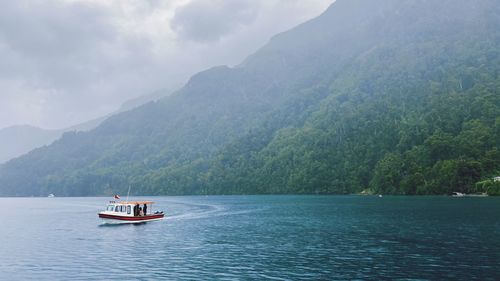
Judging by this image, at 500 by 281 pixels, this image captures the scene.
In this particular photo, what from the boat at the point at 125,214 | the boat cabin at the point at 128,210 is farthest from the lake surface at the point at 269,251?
the boat cabin at the point at 128,210

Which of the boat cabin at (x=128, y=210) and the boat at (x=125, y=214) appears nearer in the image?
the boat at (x=125, y=214)

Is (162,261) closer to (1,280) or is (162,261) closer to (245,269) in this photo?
(245,269)

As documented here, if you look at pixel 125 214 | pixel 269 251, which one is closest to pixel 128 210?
pixel 125 214

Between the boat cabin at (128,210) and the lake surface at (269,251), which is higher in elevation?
the boat cabin at (128,210)

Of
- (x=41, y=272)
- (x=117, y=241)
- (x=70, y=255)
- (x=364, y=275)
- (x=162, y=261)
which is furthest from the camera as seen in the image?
(x=117, y=241)

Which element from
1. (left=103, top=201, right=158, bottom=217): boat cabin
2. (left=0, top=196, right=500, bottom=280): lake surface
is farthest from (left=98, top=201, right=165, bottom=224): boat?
(left=0, top=196, right=500, bottom=280): lake surface

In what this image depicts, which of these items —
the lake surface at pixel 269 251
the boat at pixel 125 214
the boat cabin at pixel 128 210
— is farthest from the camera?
the boat cabin at pixel 128 210

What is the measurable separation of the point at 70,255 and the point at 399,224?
229 feet

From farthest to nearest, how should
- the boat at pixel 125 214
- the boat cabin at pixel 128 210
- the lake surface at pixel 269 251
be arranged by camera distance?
the boat cabin at pixel 128 210, the boat at pixel 125 214, the lake surface at pixel 269 251

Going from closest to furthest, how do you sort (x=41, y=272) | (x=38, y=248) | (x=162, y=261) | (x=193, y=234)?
(x=41, y=272) < (x=162, y=261) < (x=38, y=248) < (x=193, y=234)

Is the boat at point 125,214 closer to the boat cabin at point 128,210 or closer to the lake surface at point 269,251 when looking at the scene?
the boat cabin at point 128,210

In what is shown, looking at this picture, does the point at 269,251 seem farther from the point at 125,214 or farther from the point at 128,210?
the point at 128,210

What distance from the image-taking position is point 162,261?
200 feet

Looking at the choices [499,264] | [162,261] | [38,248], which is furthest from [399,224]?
[38,248]
